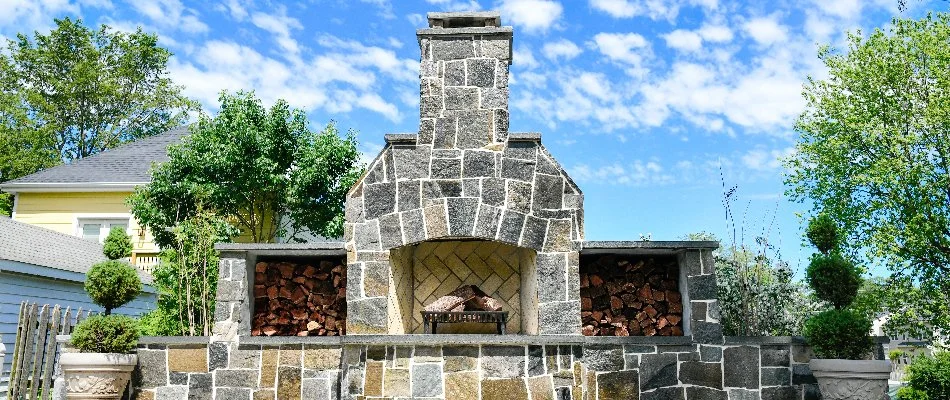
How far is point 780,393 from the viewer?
6875 mm

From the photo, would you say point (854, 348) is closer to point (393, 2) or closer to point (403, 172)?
point (403, 172)

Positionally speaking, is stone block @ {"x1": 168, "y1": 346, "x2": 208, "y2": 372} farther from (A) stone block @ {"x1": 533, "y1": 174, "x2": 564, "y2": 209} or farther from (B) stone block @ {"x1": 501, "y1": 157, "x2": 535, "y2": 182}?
(A) stone block @ {"x1": 533, "y1": 174, "x2": 564, "y2": 209}

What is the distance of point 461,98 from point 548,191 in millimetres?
1272

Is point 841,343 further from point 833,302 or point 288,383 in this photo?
point 288,383

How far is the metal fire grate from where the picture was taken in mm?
6941

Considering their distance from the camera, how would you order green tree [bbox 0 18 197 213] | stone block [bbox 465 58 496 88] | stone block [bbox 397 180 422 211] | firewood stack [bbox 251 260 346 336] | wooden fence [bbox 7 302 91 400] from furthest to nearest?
green tree [bbox 0 18 197 213] < wooden fence [bbox 7 302 91 400] < firewood stack [bbox 251 260 346 336] < stone block [bbox 465 58 496 88] < stone block [bbox 397 180 422 211]

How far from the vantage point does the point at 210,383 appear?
7.14 meters

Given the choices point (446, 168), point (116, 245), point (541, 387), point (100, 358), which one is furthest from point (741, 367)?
point (116, 245)

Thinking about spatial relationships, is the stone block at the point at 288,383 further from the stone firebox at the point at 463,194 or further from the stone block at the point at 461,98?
the stone block at the point at 461,98

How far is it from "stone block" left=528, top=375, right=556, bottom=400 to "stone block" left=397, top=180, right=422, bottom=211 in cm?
197

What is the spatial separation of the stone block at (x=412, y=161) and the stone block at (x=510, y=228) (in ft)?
2.90

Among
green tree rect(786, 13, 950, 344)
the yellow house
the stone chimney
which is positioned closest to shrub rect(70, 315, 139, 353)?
the stone chimney

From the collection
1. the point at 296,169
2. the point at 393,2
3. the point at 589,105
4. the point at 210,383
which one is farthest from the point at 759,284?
the point at 296,169

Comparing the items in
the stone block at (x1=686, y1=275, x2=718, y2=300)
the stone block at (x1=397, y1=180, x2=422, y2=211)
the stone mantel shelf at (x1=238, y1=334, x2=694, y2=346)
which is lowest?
the stone mantel shelf at (x1=238, y1=334, x2=694, y2=346)
